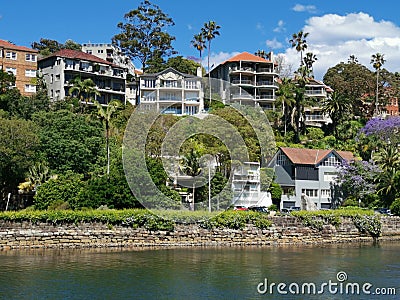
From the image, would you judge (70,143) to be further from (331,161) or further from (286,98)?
(286,98)

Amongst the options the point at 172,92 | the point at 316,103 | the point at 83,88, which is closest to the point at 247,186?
the point at 172,92

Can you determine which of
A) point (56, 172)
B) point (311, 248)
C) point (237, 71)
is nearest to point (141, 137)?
point (56, 172)

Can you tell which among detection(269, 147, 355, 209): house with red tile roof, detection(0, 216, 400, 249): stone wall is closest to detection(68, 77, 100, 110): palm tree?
detection(269, 147, 355, 209): house with red tile roof

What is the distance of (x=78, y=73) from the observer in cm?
7806

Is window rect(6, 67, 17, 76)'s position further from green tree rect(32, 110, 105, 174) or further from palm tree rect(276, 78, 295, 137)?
palm tree rect(276, 78, 295, 137)

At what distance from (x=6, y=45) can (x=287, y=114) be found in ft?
119

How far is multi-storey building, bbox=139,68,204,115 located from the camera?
228 feet

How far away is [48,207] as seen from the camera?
142ft

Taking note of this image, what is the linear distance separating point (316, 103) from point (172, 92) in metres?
22.3

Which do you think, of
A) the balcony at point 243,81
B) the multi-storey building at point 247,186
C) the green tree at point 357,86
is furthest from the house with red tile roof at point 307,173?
the green tree at point 357,86

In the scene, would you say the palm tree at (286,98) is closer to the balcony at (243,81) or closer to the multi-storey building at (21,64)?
the balcony at (243,81)

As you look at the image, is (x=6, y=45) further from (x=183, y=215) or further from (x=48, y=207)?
(x=183, y=215)

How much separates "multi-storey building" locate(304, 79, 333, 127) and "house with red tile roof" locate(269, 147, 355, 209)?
1692 cm

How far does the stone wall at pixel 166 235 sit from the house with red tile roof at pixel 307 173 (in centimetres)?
1623
